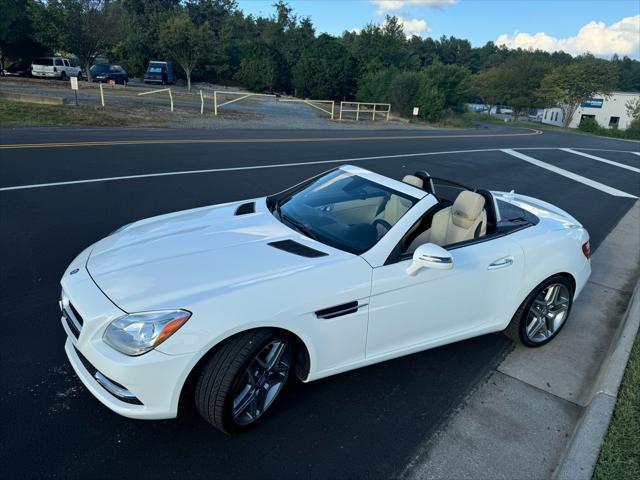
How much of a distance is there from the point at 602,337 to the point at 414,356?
79.6 inches

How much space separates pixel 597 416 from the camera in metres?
3.16

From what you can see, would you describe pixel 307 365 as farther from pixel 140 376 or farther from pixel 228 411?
pixel 140 376

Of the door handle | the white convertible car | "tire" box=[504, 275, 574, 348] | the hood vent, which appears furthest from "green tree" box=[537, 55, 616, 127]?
the hood vent

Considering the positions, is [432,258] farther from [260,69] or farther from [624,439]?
[260,69]

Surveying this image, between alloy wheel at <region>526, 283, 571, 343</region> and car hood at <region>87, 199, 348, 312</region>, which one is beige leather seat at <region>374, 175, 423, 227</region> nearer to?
car hood at <region>87, 199, 348, 312</region>

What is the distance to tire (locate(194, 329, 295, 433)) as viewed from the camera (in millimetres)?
2633

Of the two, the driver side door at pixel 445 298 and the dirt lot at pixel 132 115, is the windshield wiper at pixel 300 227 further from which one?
the dirt lot at pixel 132 115

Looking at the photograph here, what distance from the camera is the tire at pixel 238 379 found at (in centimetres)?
263

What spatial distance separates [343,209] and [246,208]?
0.90m

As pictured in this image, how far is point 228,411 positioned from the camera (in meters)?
2.72

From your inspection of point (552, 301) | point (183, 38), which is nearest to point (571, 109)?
point (183, 38)

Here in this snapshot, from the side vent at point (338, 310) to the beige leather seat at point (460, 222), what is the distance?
3.55 ft

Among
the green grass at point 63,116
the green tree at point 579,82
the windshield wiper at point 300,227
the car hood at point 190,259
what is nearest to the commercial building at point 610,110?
the green tree at point 579,82

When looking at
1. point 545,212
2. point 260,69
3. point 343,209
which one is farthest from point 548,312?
point 260,69
